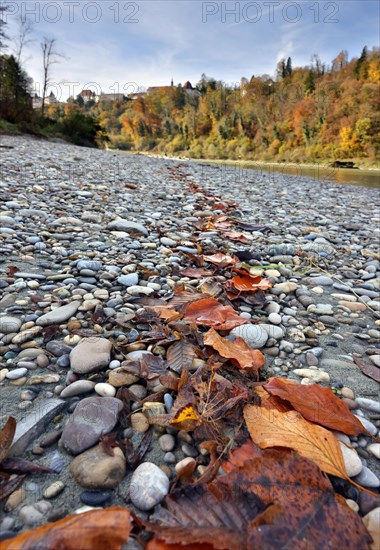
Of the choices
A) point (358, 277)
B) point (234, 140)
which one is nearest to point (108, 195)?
point (358, 277)

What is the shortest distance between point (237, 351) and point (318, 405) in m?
0.35

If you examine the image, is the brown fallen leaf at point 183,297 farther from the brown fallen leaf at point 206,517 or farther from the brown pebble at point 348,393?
the brown fallen leaf at point 206,517

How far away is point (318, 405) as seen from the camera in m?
1.01

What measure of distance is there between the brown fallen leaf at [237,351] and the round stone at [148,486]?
0.50 meters

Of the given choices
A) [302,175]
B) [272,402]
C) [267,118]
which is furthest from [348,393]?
[267,118]

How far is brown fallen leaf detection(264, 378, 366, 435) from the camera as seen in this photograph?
0.96 metres

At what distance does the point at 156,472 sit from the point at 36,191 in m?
3.87

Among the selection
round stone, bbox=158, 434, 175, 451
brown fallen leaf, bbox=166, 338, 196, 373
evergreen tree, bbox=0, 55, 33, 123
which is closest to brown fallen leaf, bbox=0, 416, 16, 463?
round stone, bbox=158, 434, 175, 451

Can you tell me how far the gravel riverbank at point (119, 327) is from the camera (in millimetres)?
808

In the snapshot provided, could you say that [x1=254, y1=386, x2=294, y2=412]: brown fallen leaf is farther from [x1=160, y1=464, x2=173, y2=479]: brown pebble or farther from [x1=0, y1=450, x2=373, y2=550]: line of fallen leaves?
[x1=160, y1=464, x2=173, y2=479]: brown pebble

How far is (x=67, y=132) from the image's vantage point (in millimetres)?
20844

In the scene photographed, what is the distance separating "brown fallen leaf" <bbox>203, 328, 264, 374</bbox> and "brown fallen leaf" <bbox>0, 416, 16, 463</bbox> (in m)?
0.70

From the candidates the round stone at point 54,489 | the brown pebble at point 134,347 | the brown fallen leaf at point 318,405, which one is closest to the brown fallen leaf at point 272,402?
the brown fallen leaf at point 318,405

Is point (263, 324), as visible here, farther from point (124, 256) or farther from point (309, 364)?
point (124, 256)
